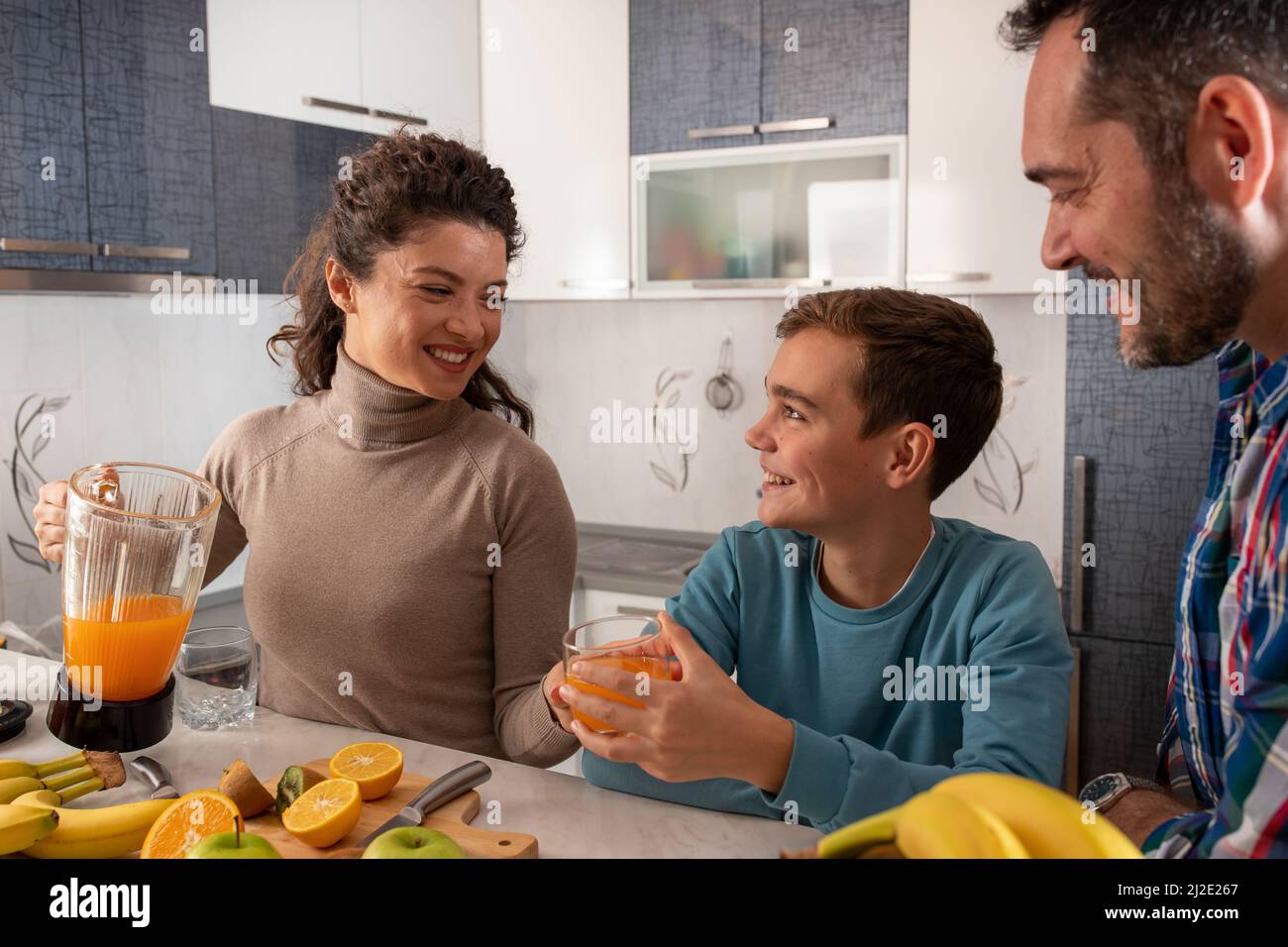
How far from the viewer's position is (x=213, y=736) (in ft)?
4.45

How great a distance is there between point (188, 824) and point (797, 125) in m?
2.41

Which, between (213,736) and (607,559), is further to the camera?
(607,559)

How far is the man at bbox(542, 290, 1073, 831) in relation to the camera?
1.18m

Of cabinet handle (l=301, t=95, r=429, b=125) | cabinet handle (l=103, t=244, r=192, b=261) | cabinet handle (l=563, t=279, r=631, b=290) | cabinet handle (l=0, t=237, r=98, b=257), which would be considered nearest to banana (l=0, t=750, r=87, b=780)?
cabinet handle (l=0, t=237, r=98, b=257)

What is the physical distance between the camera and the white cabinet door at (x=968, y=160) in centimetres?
264

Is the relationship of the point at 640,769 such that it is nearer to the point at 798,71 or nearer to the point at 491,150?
the point at 798,71

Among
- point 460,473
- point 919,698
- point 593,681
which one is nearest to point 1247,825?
point 593,681

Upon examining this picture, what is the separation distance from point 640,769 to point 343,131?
2.32 m

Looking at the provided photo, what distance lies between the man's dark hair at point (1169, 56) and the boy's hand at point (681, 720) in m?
0.56

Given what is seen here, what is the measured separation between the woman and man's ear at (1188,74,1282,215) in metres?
0.93

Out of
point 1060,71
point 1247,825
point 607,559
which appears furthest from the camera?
point 607,559

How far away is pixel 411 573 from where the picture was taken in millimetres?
1530

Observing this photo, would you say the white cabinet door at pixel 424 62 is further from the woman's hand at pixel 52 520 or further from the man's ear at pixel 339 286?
the woman's hand at pixel 52 520

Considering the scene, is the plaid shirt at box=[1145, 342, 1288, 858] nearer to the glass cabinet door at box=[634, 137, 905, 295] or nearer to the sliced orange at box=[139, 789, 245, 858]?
the sliced orange at box=[139, 789, 245, 858]
